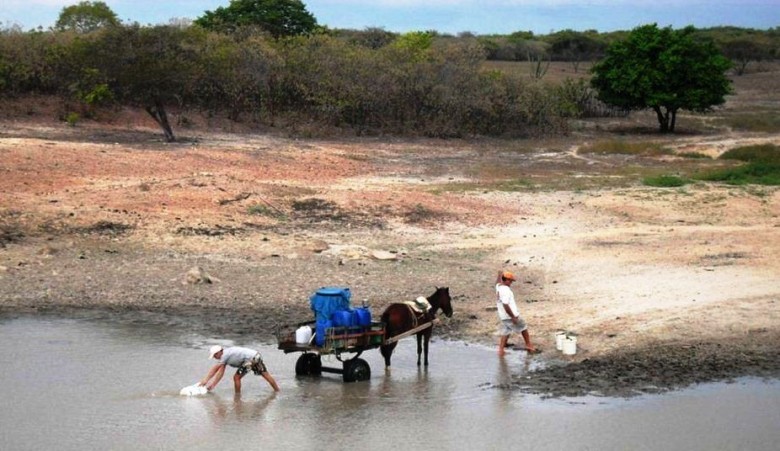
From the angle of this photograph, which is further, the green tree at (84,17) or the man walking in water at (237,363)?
the green tree at (84,17)

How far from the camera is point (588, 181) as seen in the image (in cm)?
3155

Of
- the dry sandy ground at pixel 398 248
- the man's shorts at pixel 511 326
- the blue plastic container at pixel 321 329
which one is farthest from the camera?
the dry sandy ground at pixel 398 248

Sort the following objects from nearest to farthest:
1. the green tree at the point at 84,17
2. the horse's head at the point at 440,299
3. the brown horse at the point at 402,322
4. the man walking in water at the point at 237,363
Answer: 1. the man walking in water at the point at 237,363
2. the brown horse at the point at 402,322
3. the horse's head at the point at 440,299
4. the green tree at the point at 84,17

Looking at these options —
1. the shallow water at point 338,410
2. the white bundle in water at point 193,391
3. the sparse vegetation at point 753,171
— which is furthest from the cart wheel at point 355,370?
the sparse vegetation at point 753,171

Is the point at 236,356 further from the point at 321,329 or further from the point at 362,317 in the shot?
the point at 362,317

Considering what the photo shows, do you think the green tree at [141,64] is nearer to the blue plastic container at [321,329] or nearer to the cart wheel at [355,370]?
the cart wheel at [355,370]

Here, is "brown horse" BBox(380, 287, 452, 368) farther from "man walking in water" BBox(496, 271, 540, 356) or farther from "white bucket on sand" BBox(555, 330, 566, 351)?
"white bucket on sand" BBox(555, 330, 566, 351)

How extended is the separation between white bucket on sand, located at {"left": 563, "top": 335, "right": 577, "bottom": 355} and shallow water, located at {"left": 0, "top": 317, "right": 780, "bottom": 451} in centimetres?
60

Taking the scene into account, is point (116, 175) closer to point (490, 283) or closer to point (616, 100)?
point (490, 283)

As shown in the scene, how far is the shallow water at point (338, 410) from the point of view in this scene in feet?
38.5

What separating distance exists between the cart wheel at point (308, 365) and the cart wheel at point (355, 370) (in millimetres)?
445

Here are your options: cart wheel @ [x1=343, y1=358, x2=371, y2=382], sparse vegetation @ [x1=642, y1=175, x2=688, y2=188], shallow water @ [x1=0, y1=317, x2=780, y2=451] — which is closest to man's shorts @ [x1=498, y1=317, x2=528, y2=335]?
shallow water @ [x1=0, y1=317, x2=780, y2=451]

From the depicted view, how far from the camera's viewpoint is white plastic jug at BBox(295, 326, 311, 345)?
13.6m

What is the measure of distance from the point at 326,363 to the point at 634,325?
445 centimetres
